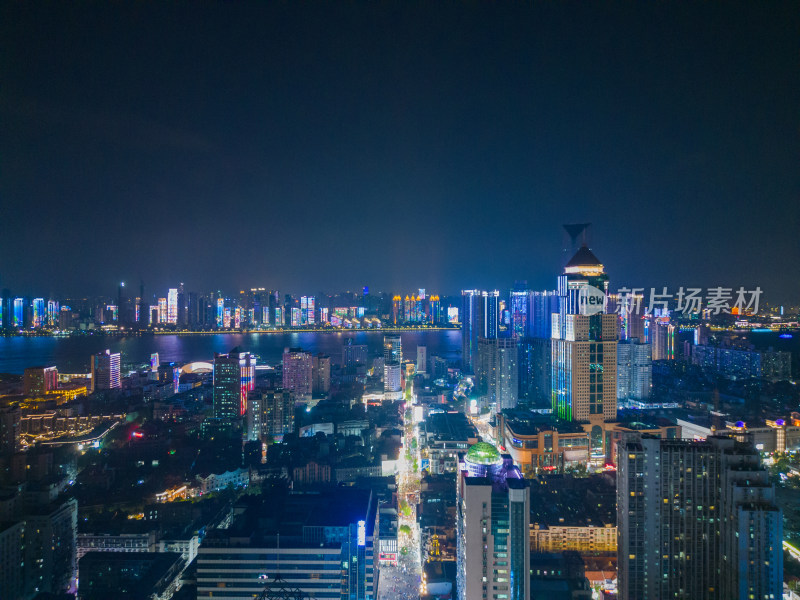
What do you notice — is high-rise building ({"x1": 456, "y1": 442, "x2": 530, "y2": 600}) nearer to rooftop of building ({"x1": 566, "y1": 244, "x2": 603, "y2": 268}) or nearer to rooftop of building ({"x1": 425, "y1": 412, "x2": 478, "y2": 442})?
rooftop of building ({"x1": 425, "y1": 412, "x2": 478, "y2": 442})

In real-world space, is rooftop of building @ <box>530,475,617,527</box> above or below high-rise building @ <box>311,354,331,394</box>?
below

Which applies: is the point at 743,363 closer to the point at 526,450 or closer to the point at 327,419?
the point at 526,450

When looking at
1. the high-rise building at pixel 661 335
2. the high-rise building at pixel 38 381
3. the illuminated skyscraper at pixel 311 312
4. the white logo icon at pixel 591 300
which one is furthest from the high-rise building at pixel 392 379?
the illuminated skyscraper at pixel 311 312

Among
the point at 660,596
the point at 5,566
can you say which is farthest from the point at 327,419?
the point at 660,596

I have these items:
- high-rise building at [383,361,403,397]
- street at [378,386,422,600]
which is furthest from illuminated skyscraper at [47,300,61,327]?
high-rise building at [383,361,403,397]

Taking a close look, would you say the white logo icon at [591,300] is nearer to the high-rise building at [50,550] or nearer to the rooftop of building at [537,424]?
the rooftop of building at [537,424]

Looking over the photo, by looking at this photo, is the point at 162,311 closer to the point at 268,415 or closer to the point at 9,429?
the point at 268,415
